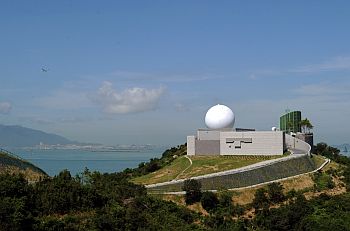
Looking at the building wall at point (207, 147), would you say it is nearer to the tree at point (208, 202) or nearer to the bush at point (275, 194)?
the bush at point (275, 194)

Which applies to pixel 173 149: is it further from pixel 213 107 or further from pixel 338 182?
pixel 338 182

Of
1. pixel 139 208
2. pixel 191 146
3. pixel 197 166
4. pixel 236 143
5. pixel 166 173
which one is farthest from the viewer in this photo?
pixel 191 146

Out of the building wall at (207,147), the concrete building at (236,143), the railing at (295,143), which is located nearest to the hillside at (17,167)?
the building wall at (207,147)

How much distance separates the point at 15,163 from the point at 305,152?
26.6m

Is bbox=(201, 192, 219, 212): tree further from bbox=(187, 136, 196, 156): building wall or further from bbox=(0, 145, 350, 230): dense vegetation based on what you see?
bbox=(187, 136, 196, 156): building wall

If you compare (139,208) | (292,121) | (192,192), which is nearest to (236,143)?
(192,192)

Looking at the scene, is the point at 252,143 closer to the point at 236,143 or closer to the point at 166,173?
the point at 236,143

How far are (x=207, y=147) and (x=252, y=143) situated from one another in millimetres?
4360

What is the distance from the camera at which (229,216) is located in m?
34.2

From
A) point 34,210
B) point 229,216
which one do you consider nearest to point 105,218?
point 34,210

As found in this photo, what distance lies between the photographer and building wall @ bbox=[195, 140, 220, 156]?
1906 inches

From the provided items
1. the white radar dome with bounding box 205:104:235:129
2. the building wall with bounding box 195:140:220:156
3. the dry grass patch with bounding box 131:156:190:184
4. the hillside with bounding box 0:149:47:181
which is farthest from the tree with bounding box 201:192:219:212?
the white radar dome with bounding box 205:104:235:129

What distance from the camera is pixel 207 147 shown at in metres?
48.6

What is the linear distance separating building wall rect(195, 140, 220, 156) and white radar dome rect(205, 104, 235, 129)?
2.23 metres
